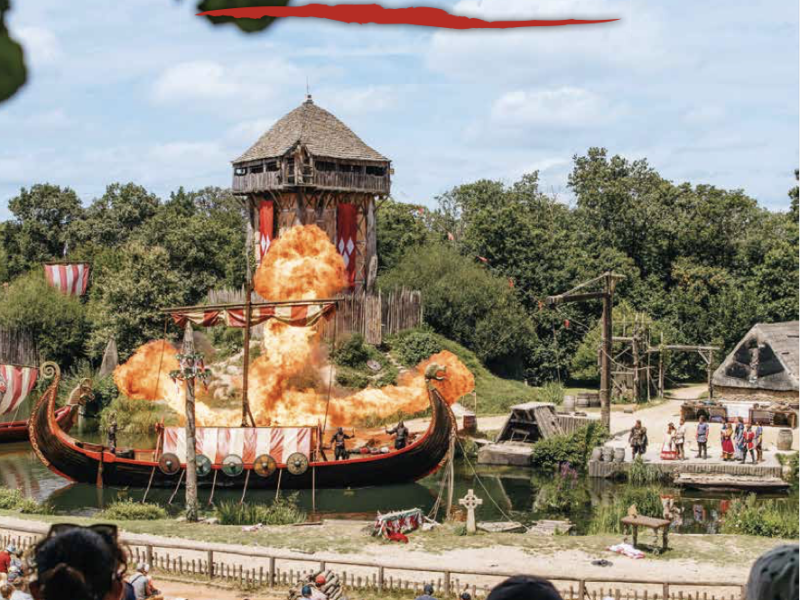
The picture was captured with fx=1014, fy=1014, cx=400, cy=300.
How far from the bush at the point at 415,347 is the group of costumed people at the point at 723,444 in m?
13.7

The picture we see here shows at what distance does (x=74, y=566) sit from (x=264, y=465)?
23170mm

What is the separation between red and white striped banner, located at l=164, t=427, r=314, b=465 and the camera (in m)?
26.5

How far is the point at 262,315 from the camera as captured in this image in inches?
1122

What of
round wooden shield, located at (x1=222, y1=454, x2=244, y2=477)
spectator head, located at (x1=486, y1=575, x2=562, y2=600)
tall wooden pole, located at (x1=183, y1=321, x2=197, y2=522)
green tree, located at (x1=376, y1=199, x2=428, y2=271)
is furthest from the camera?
green tree, located at (x1=376, y1=199, x2=428, y2=271)

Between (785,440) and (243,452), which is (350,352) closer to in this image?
(243,452)

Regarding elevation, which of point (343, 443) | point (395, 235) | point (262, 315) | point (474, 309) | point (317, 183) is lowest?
point (343, 443)

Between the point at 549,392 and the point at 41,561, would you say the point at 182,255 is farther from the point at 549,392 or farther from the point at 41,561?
the point at 41,561

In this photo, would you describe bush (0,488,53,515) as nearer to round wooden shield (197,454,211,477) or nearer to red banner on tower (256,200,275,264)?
round wooden shield (197,454,211,477)

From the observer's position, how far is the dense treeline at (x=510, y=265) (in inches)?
1734

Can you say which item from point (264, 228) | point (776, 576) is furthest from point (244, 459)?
point (776, 576)

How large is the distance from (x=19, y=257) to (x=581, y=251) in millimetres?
29253

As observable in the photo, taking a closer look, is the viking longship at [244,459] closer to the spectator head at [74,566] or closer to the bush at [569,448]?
the bush at [569,448]

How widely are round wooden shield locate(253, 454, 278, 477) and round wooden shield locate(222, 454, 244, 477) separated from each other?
39 cm

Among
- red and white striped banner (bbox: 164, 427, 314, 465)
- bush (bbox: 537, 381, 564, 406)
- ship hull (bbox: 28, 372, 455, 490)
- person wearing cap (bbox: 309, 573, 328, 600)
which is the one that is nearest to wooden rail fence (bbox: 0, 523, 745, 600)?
person wearing cap (bbox: 309, 573, 328, 600)
